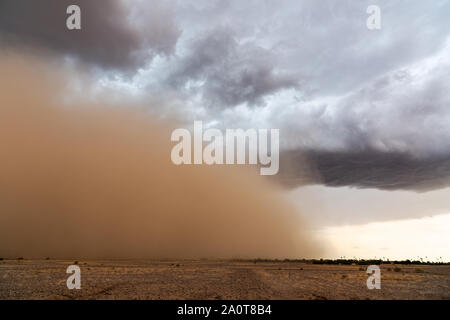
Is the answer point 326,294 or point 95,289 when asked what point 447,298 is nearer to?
point 326,294
